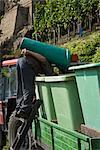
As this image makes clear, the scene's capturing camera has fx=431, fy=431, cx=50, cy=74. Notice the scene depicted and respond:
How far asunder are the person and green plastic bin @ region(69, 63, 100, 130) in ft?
3.93

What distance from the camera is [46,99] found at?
6.22 meters

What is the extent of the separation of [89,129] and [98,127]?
195 millimetres

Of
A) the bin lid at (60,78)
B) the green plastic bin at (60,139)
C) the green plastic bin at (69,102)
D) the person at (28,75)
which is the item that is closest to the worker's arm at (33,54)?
the person at (28,75)

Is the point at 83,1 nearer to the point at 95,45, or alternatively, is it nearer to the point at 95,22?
the point at 95,22

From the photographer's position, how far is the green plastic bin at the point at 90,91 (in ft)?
14.6

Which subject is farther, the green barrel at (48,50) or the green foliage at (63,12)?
the green foliage at (63,12)

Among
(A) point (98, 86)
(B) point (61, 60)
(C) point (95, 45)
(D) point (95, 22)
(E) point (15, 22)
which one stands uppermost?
(E) point (15, 22)

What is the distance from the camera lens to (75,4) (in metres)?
22.8

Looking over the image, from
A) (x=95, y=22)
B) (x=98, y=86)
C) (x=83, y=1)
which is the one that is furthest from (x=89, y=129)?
(x=95, y=22)

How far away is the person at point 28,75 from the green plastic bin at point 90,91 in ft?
3.93

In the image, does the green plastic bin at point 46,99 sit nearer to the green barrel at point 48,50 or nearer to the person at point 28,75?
the person at point 28,75

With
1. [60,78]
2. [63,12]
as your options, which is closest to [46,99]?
[60,78]

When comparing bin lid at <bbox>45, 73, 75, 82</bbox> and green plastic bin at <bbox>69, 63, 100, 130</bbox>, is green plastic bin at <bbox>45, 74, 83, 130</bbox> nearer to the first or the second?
bin lid at <bbox>45, 73, 75, 82</bbox>

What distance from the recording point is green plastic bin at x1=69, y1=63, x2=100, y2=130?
14.6ft
